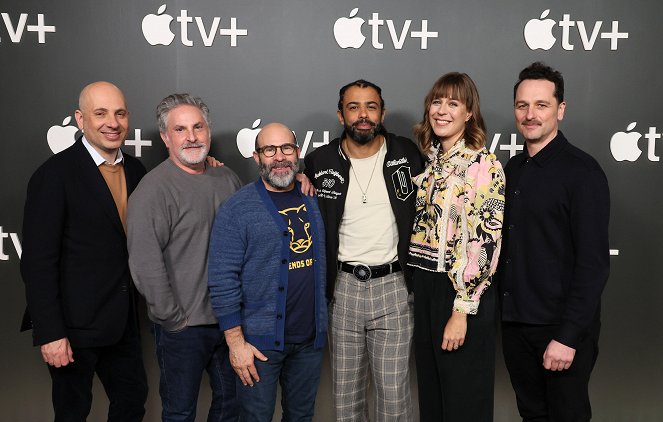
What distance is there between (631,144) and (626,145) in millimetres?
24

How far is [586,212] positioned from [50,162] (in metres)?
1.85

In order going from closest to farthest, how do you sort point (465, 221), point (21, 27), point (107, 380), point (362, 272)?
point (465, 221), point (362, 272), point (107, 380), point (21, 27)

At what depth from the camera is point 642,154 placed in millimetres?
2633

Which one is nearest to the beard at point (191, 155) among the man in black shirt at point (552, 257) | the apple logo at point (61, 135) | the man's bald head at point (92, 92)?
the man's bald head at point (92, 92)

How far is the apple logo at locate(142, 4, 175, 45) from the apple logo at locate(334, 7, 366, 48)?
2.60 ft

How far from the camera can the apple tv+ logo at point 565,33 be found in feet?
8.48

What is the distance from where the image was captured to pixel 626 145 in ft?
8.64

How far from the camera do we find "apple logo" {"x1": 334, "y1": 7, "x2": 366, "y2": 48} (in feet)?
8.52

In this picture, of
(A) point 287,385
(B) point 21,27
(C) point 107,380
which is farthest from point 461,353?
(B) point 21,27

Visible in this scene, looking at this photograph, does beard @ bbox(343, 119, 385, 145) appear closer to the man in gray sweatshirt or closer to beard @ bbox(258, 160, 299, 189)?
beard @ bbox(258, 160, 299, 189)

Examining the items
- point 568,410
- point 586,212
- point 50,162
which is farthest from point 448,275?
point 50,162

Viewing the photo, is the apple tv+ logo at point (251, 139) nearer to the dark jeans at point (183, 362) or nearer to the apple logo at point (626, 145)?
the dark jeans at point (183, 362)

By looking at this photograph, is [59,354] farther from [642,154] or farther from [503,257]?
[642,154]

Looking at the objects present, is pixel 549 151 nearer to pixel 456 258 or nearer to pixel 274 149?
pixel 456 258
